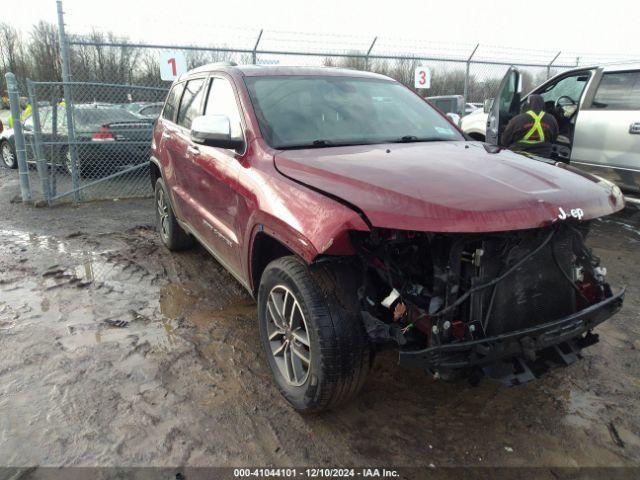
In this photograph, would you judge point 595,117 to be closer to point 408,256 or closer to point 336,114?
point 336,114

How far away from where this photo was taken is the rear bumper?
2.18 meters

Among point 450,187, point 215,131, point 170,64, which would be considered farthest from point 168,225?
point 170,64

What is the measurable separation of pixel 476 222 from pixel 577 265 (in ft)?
3.15

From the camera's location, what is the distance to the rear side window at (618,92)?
5.85 metres

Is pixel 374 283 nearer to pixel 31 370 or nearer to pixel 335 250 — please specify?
pixel 335 250

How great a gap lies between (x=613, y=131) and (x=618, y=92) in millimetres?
536

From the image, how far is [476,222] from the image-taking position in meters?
2.04

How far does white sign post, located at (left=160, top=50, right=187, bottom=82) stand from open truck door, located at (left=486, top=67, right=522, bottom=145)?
5419 mm

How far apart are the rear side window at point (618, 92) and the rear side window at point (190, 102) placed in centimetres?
500

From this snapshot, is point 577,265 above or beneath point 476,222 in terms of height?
beneath

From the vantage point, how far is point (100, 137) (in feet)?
26.7

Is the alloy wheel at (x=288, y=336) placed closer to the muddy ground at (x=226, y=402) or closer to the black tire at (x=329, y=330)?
the black tire at (x=329, y=330)

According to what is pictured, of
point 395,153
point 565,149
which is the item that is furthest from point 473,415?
point 565,149

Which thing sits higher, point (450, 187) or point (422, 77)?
point (422, 77)
